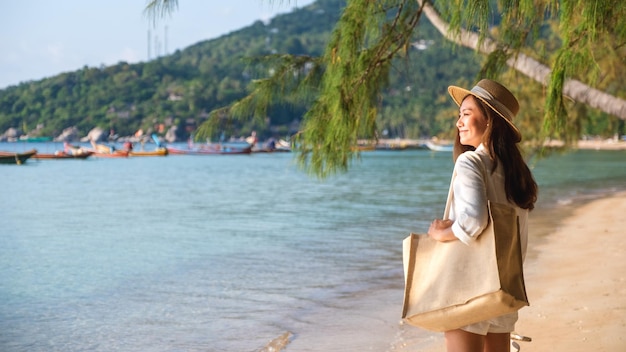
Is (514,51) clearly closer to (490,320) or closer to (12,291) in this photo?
(490,320)

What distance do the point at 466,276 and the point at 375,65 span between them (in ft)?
8.07

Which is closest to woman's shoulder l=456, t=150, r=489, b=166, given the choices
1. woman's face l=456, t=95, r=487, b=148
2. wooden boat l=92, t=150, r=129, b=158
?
woman's face l=456, t=95, r=487, b=148

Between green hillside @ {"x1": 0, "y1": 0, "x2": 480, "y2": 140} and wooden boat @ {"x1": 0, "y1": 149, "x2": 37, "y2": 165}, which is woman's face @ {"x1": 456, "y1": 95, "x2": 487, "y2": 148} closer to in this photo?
wooden boat @ {"x1": 0, "y1": 149, "x2": 37, "y2": 165}

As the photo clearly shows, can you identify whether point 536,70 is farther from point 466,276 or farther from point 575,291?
point 466,276

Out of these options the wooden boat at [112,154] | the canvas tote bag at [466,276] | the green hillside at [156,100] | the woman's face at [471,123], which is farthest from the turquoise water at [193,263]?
the green hillside at [156,100]

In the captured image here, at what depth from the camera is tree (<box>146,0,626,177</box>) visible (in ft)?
12.4

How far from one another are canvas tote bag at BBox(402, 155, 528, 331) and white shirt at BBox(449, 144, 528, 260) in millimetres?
27

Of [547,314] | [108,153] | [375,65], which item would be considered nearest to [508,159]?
[375,65]

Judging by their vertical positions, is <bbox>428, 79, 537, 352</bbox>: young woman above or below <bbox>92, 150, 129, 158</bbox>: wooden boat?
above

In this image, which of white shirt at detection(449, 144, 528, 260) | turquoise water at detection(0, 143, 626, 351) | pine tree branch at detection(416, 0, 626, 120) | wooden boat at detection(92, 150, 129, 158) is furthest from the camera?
wooden boat at detection(92, 150, 129, 158)

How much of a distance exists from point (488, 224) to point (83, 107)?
283ft

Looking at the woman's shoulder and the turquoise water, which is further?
the turquoise water

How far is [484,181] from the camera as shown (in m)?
2.09

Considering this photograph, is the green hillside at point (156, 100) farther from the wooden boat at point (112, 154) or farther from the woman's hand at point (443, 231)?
the woman's hand at point (443, 231)
